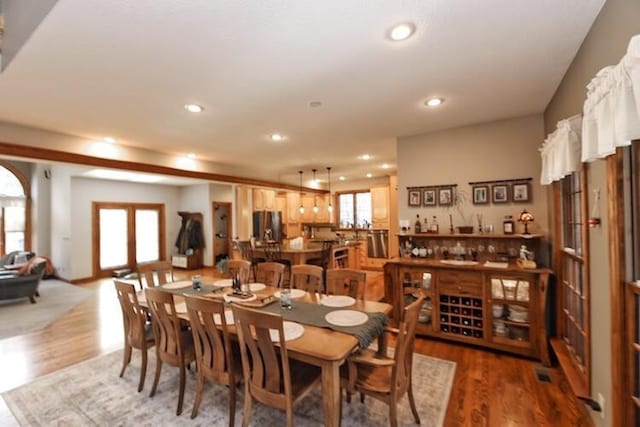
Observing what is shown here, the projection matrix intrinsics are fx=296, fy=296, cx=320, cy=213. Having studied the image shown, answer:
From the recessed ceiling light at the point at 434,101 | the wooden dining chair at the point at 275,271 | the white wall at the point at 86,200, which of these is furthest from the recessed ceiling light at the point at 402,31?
the white wall at the point at 86,200

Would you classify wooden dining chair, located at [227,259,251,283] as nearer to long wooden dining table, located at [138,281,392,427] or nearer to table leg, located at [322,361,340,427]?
long wooden dining table, located at [138,281,392,427]

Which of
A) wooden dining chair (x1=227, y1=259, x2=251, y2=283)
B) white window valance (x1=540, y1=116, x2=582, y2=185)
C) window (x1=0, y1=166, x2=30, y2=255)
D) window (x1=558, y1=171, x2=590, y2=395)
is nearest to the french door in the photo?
window (x1=0, y1=166, x2=30, y2=255)

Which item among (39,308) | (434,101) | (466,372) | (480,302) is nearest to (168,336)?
(466,372)

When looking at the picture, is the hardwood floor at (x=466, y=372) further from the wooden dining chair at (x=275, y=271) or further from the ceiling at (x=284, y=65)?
the ceiling at (x=284, y=65)

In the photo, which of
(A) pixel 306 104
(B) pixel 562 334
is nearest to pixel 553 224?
(B) pixel 562 334

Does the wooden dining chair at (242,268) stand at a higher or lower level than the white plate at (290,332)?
higher

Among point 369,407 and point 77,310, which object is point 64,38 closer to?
point 369,407

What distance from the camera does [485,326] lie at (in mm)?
3305

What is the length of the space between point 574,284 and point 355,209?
638cm

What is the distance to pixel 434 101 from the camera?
10.0 feet

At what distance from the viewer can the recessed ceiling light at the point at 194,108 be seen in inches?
122

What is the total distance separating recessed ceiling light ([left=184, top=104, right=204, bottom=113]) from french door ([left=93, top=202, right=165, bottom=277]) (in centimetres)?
613

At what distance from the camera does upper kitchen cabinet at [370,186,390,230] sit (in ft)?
25.0

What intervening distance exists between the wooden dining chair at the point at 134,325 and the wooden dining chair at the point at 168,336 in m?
0.12
